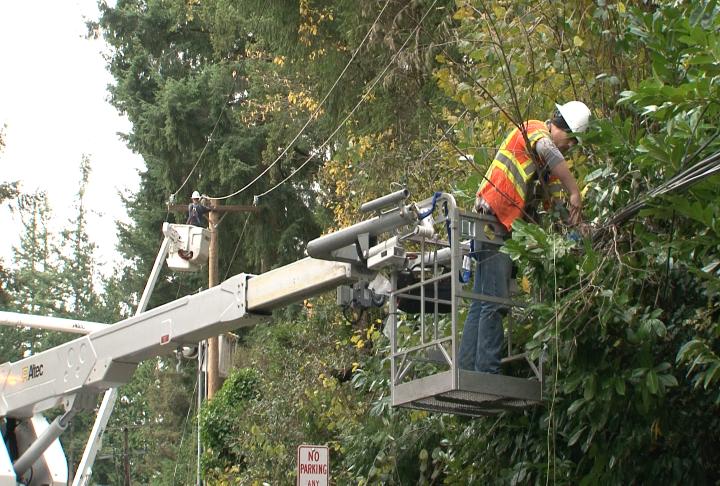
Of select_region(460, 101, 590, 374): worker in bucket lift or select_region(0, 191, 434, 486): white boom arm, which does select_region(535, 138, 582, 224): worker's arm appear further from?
select_region(0, 191, 434, 486): white boom arm

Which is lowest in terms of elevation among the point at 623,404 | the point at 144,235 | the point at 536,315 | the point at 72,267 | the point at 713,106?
the point at 623,404

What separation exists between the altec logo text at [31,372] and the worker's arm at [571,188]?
6.49m

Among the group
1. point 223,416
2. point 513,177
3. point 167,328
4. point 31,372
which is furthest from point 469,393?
point 223,416

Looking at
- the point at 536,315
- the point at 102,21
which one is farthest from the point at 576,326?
the point at 102,21

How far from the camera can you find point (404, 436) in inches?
476

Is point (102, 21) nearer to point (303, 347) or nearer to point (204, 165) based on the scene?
point (204, 165)

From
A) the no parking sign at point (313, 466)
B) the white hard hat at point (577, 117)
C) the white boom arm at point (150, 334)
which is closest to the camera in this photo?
the white hard hat at point (577, 117)

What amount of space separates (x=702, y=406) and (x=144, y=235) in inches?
1166

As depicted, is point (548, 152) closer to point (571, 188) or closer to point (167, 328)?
point (571, 188)

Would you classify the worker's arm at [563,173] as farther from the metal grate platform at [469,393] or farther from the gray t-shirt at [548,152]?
the metal grate platform at [469,393]

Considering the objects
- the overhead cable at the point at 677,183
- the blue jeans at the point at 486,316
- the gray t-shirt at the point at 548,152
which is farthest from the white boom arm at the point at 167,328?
the overhead cable at the point at 677,183

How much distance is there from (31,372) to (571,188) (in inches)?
265

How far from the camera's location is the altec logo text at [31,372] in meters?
13.3

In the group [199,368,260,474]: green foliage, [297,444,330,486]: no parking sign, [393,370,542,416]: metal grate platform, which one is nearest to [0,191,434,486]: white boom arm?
[393,370,542,416]: metal grate platform
